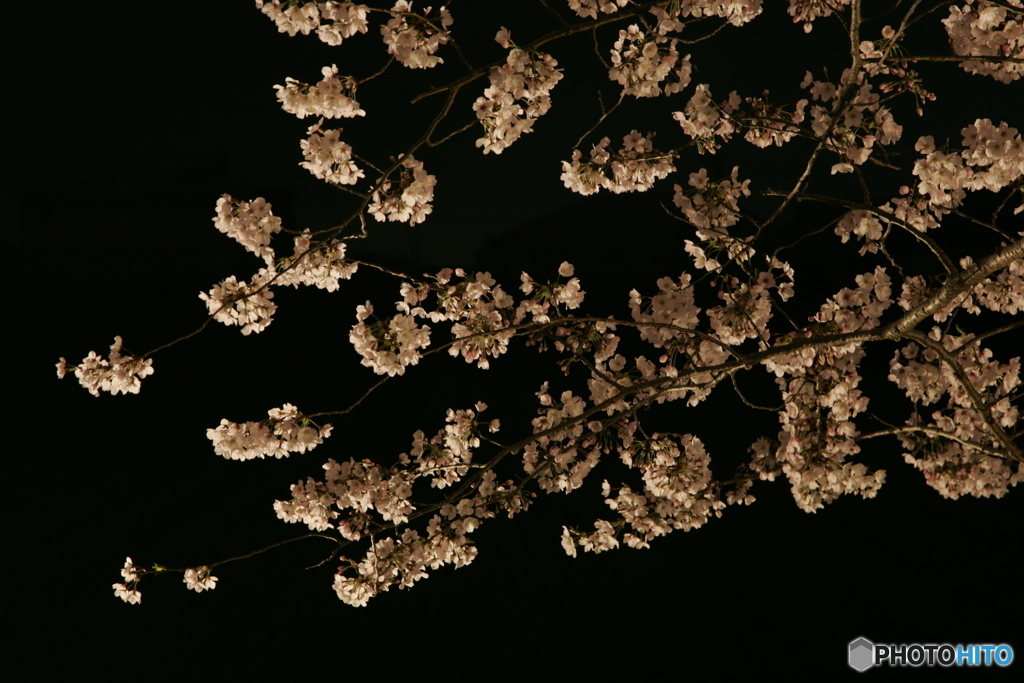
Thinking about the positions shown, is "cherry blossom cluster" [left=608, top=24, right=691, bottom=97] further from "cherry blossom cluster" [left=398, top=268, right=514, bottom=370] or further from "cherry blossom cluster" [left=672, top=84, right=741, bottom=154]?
"cherry blossom cluster" [left=398, top=268, right=514, bottom=370]

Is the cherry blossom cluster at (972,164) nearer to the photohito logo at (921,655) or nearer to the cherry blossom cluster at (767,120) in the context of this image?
the cherry blossom cluster at (767,120)

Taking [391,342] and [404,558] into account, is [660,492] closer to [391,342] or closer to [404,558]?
[404,558]

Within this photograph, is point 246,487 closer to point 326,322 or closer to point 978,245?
point 326,322

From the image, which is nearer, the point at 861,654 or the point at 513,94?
the point at 513,94

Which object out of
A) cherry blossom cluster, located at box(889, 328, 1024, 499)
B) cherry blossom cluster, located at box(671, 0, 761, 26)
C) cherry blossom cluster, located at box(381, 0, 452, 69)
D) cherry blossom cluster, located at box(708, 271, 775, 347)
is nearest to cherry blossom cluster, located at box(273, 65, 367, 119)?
cherry blossom cluster, located at box(381, 0, 452, 69)

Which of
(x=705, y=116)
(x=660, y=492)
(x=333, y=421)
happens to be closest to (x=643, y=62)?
(x=705, y=116)

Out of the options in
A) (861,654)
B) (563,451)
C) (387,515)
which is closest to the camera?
(387,515)
